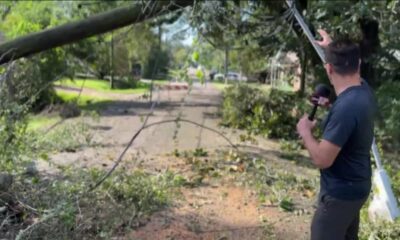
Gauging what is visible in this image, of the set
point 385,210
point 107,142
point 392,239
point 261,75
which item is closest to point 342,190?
point 392,239

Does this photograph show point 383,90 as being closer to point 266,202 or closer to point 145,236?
point 266,202

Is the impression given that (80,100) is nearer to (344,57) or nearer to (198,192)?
(198,192)

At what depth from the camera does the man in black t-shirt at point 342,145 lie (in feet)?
11.2

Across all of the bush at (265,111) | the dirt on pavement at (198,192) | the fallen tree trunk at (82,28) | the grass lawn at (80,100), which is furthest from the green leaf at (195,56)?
the grass lawn at (80,100)

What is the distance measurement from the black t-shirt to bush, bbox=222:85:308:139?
31.0 feet

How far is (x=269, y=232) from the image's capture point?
6.01 m

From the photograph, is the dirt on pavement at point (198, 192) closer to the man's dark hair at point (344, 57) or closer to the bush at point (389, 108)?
the bush at point (389, 108)

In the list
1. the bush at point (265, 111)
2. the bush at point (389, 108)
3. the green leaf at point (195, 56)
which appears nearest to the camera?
the green leaf at point (195, 56)

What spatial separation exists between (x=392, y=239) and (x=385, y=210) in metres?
0.50

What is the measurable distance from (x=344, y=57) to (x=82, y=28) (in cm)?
457

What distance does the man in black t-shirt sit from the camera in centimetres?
342

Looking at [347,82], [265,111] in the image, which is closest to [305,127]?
[347,82]

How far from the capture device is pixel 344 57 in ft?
11.4

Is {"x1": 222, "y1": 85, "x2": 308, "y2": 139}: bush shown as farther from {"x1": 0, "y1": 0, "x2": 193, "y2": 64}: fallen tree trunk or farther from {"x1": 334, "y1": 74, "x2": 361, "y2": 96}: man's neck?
{"x1": 334, "y1": 74, "x2": 361, "y2": 96}: man's neck
